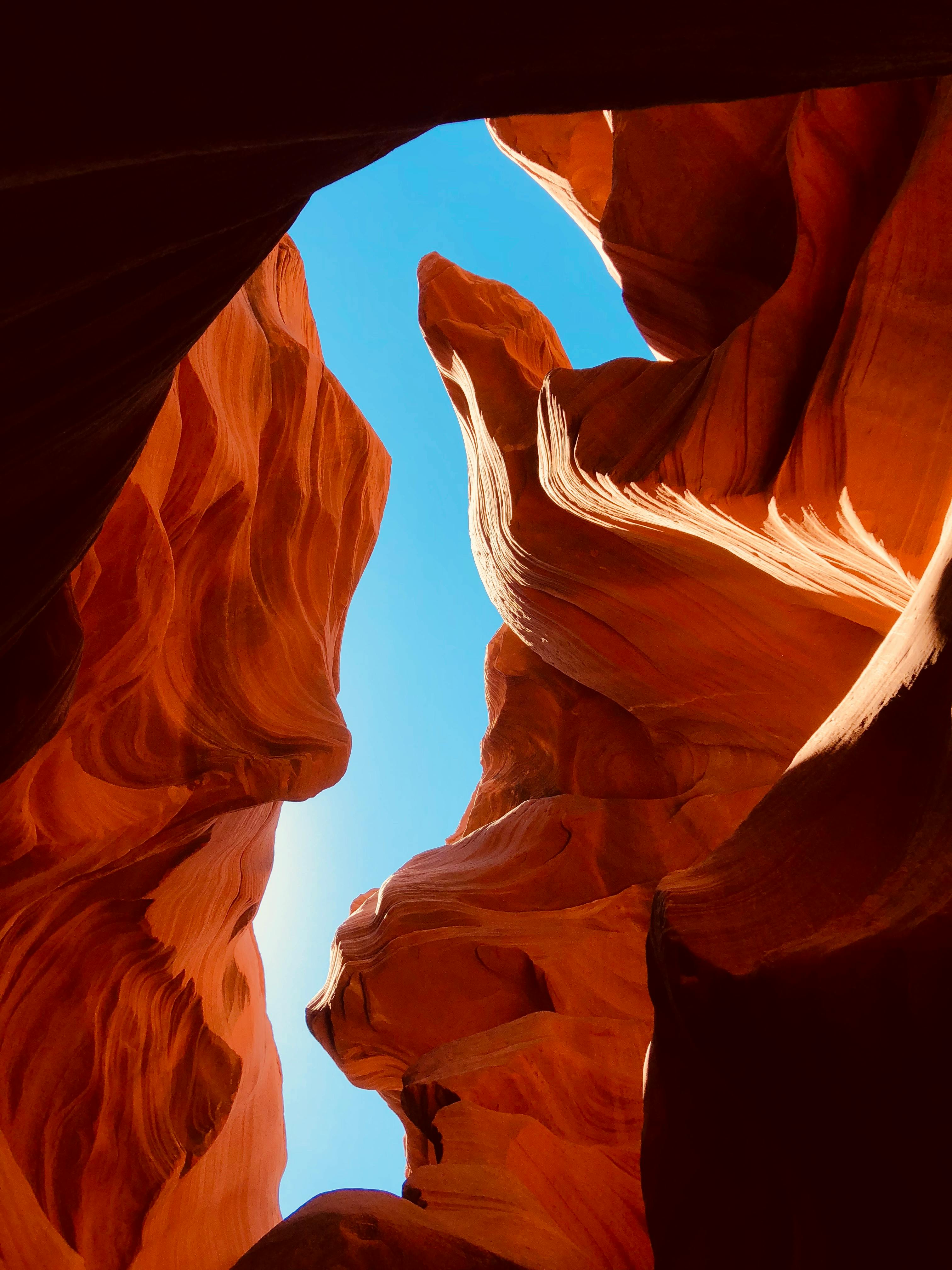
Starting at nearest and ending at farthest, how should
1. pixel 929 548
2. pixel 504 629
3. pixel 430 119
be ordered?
pixel 430 119, pixel 929 548, pixel 504 629

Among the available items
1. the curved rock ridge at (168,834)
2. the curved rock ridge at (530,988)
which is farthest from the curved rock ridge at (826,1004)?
the curved rock ridge at (168,834)

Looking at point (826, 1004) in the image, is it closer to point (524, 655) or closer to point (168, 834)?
point (168, 834)

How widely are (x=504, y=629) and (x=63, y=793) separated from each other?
4809 millimetres

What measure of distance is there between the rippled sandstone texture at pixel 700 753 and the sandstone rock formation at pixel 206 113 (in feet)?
4.78

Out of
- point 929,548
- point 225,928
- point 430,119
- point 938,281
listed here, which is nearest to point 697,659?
point 929,548

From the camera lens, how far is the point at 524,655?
28.0ft

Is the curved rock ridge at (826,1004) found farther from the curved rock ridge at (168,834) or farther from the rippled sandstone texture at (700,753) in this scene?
the curved rock ridge at (168,834)

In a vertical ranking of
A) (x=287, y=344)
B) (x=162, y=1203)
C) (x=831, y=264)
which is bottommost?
(x=162, y=1203)

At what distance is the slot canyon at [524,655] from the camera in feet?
6.50

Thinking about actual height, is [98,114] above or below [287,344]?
below

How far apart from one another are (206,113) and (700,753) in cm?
588

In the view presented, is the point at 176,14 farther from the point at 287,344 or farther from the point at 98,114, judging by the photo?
the point at 287,344

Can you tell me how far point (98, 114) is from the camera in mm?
1536

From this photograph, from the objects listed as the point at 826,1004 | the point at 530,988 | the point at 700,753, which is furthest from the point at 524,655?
the point at 826,1004
